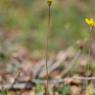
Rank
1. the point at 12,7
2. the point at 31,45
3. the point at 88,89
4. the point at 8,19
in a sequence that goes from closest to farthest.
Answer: the point at 88,89 < the point at 31,45 < the point at 8,19 < the point at 12,7

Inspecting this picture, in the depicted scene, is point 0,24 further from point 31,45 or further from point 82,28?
point 82,28

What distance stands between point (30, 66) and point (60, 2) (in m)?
6.24

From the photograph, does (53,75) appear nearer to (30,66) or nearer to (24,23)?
(30,66)

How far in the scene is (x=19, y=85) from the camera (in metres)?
4.26

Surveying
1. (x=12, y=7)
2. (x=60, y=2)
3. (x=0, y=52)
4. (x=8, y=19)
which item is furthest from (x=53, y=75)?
(x=60, y=2)

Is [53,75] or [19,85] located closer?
[19,85]

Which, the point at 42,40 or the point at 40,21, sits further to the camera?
the point at 40,21

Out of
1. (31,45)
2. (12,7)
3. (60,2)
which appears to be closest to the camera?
(31,45)

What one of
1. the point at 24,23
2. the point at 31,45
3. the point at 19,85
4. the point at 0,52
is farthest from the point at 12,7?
the point at 19,85

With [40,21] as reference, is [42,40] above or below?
below

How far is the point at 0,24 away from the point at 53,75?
383 centimetres

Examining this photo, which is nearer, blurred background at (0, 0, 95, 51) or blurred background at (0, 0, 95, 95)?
blurred background at (0, 0, 95, 95)

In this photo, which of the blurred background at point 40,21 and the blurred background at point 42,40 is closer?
the blurred background at point 42,40

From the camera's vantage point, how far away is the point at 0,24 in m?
8.41
